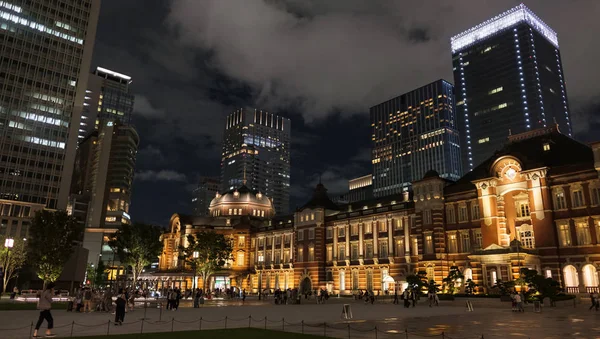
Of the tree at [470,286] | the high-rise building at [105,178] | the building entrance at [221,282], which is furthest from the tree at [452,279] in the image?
the high-rise building at [105,178]

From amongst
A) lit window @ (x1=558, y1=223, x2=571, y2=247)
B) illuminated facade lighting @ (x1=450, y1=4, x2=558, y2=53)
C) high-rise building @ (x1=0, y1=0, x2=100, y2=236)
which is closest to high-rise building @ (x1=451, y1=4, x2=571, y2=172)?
illuminated facade lighting @ (x1=450, y1=4, x2=558, y2=53)

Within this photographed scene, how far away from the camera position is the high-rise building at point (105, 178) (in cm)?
15662

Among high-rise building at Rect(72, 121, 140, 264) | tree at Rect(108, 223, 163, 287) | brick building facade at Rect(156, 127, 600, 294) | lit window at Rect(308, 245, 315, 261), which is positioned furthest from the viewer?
high-rise building at Rect(72, 121, 140, 264)

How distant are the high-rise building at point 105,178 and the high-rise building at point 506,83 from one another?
13293cm

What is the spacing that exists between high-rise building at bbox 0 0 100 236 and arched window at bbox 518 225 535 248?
9290cm

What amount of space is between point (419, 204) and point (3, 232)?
8306 cm

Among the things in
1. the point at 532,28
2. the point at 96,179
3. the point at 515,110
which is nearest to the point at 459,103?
the point at 515,110

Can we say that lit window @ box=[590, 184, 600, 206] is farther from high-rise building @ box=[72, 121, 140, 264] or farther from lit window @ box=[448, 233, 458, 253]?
high-rise building @ box=[72, 121, 140, 264]

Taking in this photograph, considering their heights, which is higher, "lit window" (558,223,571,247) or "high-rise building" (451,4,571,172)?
"high-rise building" (451,4,571,172)

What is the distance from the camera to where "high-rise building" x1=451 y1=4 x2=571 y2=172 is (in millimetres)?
160375

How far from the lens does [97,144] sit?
166 m

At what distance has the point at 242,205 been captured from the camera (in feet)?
354

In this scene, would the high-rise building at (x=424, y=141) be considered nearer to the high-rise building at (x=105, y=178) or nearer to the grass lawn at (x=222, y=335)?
the high-rise building at (x=105, y=178)

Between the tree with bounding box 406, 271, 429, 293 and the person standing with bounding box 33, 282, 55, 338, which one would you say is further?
the tree with bounding box 406, 271, 429, 293
